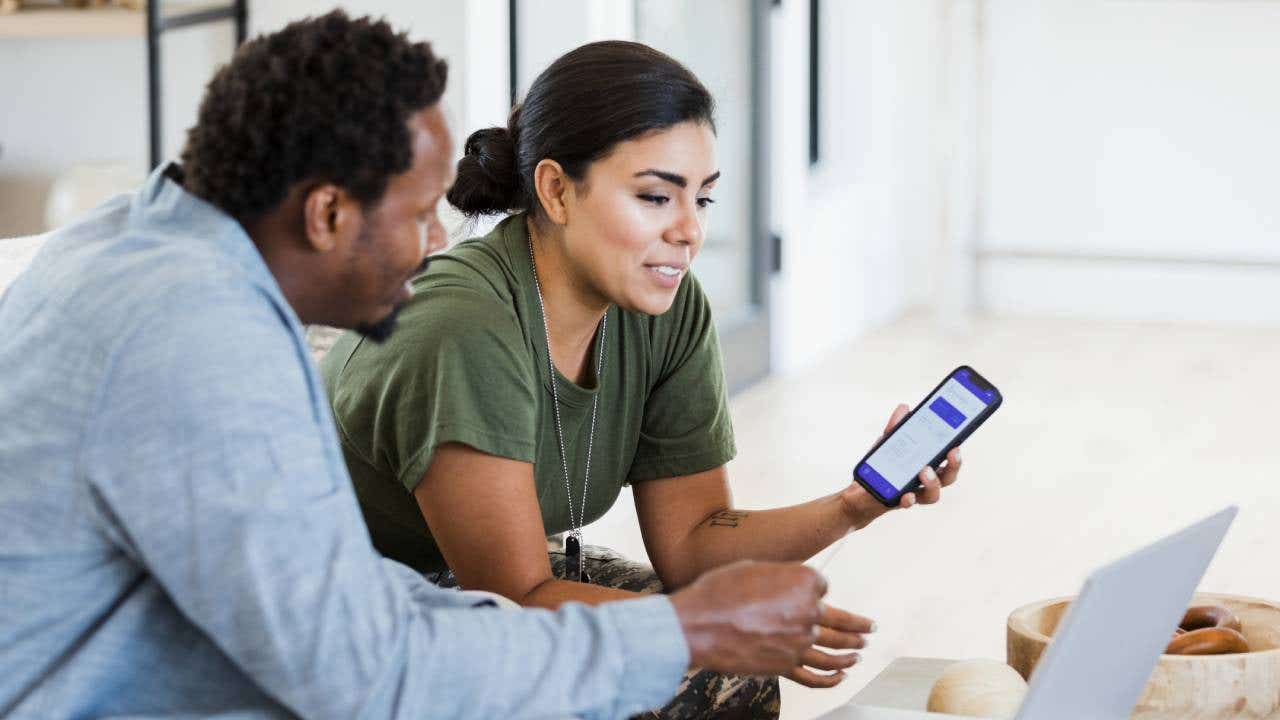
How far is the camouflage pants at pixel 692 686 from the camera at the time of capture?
177 cm

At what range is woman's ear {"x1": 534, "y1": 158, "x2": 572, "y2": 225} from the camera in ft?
5.62

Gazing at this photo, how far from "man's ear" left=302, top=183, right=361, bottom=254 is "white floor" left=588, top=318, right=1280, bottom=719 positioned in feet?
5.00

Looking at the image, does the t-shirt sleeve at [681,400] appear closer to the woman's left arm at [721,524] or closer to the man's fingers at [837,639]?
the woman's left arm at [721,524]

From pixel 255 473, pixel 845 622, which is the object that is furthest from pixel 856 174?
pixel 255 473

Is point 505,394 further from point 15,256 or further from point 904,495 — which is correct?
point 15,256

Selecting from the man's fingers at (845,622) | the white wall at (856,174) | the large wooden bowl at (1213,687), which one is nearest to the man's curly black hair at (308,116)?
the man's fingers at (845,622)

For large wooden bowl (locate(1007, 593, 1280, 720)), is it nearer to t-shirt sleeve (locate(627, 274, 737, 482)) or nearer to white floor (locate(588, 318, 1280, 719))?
t-shirt sleeve (locate(627, 274, 737, 482))

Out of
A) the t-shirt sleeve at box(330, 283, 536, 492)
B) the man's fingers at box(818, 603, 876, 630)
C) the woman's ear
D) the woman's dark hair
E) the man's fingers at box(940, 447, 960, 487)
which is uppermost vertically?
the woman's dark hair

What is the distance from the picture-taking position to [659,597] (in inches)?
43.5

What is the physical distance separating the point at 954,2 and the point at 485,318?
4.25 metres

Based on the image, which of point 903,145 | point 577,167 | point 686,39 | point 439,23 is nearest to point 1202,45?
point 903,145

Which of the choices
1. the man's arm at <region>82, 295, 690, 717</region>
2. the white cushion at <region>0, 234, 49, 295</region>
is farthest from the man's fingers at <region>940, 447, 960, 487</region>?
the white cushion at <region>0, 234, 49, 295</region>

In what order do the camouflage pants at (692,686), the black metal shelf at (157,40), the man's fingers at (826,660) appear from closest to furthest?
the man's fingers at (826,660) < the camouflage pants at (692,686) < the black metal shelf at (157,40)

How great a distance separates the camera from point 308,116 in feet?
3.38
